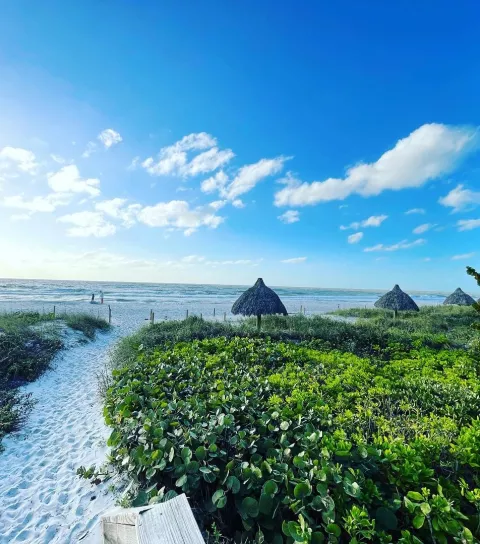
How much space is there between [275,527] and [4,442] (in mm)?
4940

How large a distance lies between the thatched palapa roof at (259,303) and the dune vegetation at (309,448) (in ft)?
20.0

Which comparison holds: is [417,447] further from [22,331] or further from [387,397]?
[22,331]

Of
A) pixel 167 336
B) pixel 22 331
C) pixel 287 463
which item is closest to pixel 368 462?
pixel 287 463

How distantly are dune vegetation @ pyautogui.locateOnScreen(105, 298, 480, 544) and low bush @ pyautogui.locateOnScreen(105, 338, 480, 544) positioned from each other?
0.04 feet

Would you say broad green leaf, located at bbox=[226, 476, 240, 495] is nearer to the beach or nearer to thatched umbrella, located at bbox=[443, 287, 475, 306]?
the beach

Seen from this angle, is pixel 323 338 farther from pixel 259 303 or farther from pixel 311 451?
pixel 311 451

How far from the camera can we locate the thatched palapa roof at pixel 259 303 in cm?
1222

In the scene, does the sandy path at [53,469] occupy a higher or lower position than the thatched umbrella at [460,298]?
lower

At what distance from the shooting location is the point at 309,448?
276 cm

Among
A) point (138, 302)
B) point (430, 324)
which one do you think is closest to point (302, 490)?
point (430, 324)

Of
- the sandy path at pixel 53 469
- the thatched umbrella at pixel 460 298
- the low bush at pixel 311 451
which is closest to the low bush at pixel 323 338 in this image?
the sandy path at pixel 53 469

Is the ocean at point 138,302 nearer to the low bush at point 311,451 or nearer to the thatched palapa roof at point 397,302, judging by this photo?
the thatched palapa roof at point 397,302

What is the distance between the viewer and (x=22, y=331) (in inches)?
398

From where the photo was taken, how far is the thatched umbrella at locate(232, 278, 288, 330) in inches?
481
